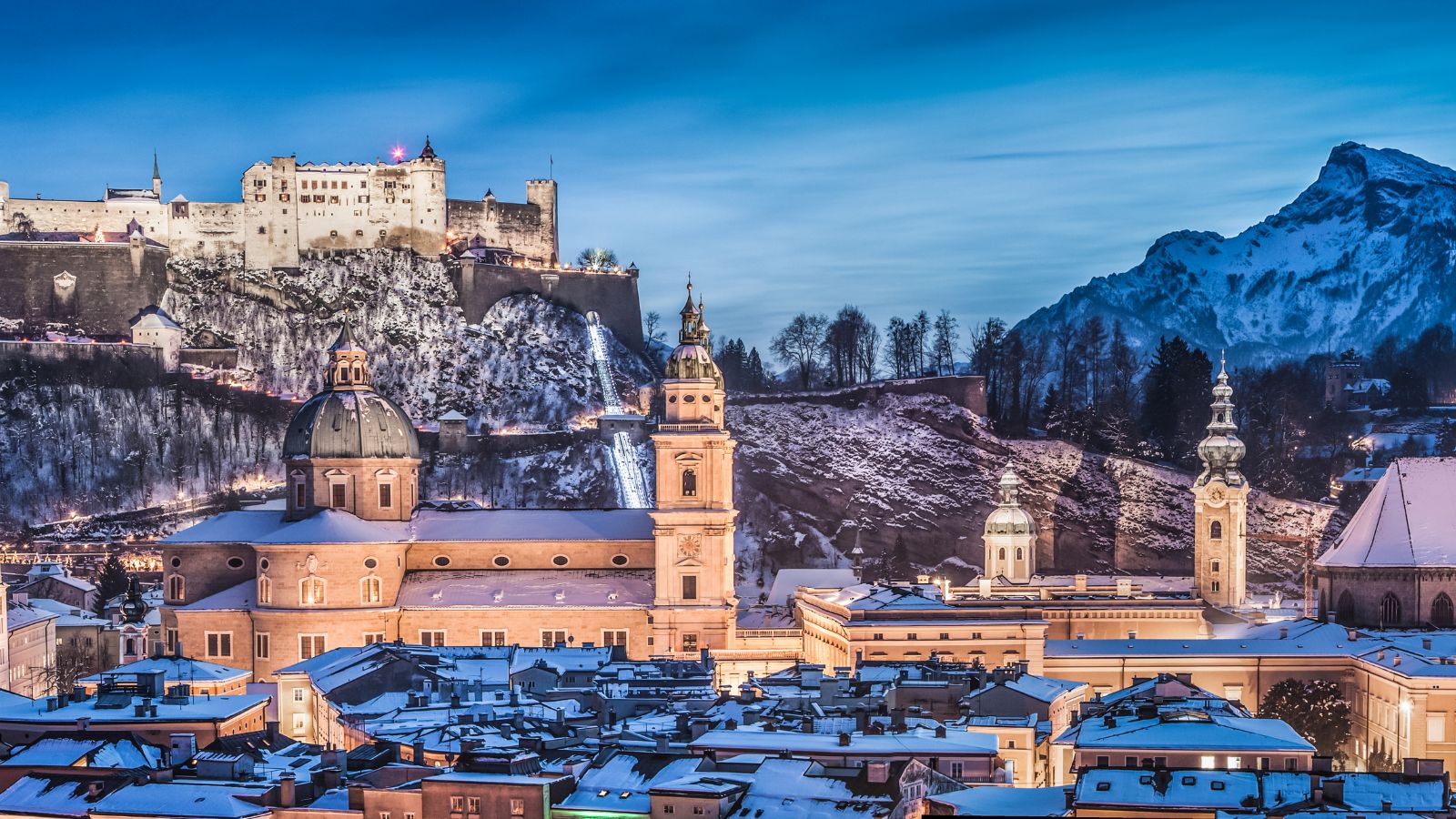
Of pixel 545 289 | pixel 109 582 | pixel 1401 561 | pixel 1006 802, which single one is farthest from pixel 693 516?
pixel 545 289

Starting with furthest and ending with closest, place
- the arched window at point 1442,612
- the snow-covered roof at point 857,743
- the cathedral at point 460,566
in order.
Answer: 1. the arched window at point 1442,612
2. the cathedral at point 460,566
3. the snow-covered roof at point 857,743

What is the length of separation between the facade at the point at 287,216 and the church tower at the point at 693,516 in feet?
187

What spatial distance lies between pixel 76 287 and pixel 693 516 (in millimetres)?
62107

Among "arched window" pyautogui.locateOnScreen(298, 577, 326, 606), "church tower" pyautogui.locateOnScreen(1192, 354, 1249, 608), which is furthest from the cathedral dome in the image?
"church tower" pyautogui.locateOnScreen(1192, 354, 1249, 608)

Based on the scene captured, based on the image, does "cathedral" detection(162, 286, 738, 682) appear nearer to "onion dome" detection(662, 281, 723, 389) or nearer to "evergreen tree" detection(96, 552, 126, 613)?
"onion dome" detection(662, 281, 723, 389)

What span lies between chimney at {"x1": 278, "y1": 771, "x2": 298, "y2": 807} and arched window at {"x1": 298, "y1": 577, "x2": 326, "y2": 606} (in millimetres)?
27895

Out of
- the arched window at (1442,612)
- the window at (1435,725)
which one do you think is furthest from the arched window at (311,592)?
the arched window at (1442,612)

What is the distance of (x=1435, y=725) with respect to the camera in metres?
66.5

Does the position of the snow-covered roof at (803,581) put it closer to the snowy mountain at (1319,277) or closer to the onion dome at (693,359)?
the onion dome at (693,359)

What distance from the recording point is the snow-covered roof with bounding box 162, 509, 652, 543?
77125mm

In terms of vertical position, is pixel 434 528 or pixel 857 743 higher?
pixel 434 528

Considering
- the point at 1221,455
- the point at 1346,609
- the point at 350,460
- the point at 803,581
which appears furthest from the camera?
the point at 803,581

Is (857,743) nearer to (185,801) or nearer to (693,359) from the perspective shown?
(185,801)

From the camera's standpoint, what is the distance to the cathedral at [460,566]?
247ft
